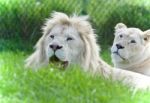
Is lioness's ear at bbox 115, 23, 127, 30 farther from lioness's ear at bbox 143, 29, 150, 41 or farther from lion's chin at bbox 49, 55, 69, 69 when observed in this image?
lion's chin at bbox 49, 55, 69, 69

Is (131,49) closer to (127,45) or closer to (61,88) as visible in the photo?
(127,45)

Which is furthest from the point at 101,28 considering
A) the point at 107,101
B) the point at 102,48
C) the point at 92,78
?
the point at 107,101

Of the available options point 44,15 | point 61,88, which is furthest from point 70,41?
point 44,15

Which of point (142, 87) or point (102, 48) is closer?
point (142, 87)

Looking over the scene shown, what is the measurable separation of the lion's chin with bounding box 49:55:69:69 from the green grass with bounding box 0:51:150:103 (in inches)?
1.0

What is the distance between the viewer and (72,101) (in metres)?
2.32

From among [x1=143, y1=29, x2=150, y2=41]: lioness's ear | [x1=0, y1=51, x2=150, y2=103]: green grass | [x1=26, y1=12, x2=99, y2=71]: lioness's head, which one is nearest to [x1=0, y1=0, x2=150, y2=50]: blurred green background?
[x1=143, y1=29, x2=150, y2=41]: lioness's ear

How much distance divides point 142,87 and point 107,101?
28cm

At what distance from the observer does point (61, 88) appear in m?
2.40

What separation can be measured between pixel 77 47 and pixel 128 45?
296 mm

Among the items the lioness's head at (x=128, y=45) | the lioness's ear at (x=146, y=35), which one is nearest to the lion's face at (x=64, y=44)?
the lioness's head at (x=128, y=45)

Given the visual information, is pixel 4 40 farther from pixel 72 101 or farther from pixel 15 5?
pixel 72 101

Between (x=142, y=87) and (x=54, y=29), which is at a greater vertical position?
(x=54, y=29)

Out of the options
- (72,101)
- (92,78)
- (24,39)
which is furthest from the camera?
(24,39)
